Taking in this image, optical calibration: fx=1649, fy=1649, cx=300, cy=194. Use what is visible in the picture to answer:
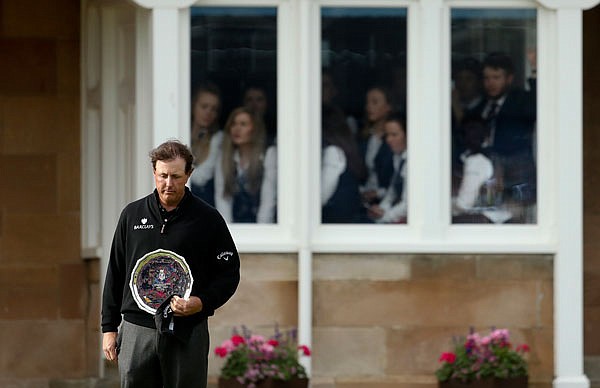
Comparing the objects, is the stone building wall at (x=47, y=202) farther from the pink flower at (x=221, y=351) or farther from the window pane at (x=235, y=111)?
the pink flower at (x=221, y=351)

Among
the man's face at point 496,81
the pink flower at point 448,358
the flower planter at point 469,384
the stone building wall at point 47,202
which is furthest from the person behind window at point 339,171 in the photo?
the stone building wall at point 47,202

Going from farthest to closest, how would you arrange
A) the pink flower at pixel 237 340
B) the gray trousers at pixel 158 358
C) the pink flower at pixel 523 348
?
the pink flower at pixel 523 348 < the pink flower at pixel 237 340 < the gray trousers at pixel 158 358

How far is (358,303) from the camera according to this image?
35.4 ft

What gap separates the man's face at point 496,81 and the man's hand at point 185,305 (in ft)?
13.8

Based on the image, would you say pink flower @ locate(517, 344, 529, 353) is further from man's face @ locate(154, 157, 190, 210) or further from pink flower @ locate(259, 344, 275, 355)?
man's face @ locate(154, 157, 190, 210)

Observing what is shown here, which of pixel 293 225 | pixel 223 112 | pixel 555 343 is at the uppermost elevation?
pixel 223 112

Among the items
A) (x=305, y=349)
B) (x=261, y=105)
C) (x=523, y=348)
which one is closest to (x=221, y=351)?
(x=305, y=349)

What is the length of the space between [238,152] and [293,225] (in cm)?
64

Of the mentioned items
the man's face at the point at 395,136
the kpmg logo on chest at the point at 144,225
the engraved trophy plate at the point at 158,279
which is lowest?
the engraved trophy plate at the point at 158,279

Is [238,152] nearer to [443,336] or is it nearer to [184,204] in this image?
[443,336]

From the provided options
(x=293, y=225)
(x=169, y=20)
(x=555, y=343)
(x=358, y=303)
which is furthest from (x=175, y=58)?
(x=555, y=343)

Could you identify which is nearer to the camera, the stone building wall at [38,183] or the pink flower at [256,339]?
the pink flower at [256,339]

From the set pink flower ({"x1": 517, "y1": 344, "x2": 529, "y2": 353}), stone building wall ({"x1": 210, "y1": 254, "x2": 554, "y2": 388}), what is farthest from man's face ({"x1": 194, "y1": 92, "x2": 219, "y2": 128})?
pink flower ({"x1": 517, "y1": 344, "x2": 529, "y2": 353})

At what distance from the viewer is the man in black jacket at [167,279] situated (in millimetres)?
7375
